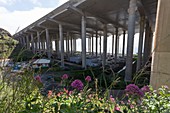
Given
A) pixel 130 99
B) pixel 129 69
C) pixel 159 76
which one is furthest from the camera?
pixel 129 69

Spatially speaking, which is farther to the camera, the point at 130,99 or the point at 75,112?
the point at 130,99

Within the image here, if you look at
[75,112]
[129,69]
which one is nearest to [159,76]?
[75,112]

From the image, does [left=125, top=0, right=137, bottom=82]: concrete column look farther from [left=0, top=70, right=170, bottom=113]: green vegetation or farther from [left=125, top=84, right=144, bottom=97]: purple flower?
[left=0, top=70, right=170, bottom=113]: green vegetation

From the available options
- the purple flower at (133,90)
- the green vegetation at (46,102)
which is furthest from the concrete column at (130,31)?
the green vegetation at (46,102)

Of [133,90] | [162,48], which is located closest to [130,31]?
[162,48]

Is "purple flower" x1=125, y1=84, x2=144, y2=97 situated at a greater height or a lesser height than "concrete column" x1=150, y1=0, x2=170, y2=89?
lesser

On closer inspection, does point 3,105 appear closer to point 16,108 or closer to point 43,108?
point 16,108

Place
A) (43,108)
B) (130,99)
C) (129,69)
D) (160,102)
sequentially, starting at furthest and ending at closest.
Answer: (129,69), (130,99), (43,108), (160,102)

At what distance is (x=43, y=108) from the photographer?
1.26m

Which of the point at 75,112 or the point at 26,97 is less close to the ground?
the point at 26,97

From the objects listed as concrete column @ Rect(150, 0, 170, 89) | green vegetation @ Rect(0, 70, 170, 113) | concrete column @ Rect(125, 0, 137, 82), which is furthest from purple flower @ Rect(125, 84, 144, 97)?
concrete column @ Rect(125, 0, 137, 82)

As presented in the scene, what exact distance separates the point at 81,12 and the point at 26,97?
1050 cm

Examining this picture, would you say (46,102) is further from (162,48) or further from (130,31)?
(130,31)

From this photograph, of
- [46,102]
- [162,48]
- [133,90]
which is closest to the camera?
[46,102]
